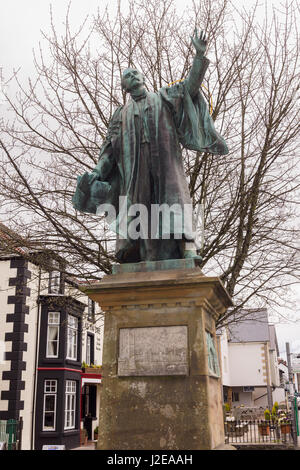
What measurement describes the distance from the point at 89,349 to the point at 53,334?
7.52 m

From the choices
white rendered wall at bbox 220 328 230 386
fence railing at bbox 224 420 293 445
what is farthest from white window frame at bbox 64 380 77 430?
white rendered wall at bbox 220 328 230 386

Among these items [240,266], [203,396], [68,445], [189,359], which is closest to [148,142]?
[189,359]

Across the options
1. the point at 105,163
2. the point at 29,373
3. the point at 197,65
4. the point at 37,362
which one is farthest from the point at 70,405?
the point at 197,65

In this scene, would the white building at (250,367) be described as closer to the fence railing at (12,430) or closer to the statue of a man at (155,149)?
the fence railing at (12,430)

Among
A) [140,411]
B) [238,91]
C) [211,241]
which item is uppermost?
[238,91]

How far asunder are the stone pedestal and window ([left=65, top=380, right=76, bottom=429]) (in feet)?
77.1

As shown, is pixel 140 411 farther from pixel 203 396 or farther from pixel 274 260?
pixel 274 260

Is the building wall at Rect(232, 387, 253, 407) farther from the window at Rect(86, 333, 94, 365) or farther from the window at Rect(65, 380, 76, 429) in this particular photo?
the window at Rect(65, 380, 76, 429)

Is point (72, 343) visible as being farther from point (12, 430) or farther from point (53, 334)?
point (12, 430)

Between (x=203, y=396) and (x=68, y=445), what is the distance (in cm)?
2423

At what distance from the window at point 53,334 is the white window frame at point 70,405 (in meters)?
2.02

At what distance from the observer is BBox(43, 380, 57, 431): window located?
2452cm

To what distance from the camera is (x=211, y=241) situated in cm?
1133

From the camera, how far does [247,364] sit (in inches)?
2066
